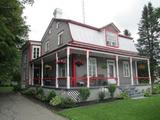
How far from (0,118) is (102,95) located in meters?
7.24

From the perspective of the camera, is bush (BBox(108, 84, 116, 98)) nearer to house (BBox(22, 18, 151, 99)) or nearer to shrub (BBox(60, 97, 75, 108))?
house (BBox(22, 18, 151, 99))

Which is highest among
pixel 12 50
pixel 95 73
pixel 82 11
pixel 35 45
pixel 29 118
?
pixel 82 11

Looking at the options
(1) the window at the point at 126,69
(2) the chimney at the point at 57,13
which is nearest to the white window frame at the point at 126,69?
(1) the window at the point at 126,69

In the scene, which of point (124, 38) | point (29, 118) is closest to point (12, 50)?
point (29, 118)

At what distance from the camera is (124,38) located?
22.9 metres

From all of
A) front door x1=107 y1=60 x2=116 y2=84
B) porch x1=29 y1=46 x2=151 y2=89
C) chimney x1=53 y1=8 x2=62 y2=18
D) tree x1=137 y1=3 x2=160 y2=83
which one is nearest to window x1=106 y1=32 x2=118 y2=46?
Answer: porch x1=29 y1=46 x2=151 y2=89

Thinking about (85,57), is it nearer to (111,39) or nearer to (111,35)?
(111,39)

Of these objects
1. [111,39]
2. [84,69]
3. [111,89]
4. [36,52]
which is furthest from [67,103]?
[36,52]

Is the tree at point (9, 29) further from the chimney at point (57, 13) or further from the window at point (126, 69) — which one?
the window at point (126, 69)

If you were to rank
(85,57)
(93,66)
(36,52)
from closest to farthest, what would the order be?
(85,57)
(93,66)
(36,52)

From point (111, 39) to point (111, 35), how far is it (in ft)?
1.59

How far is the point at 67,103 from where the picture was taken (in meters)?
11.8

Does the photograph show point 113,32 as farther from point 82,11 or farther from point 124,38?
point 82,11

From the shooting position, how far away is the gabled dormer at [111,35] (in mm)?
20578
